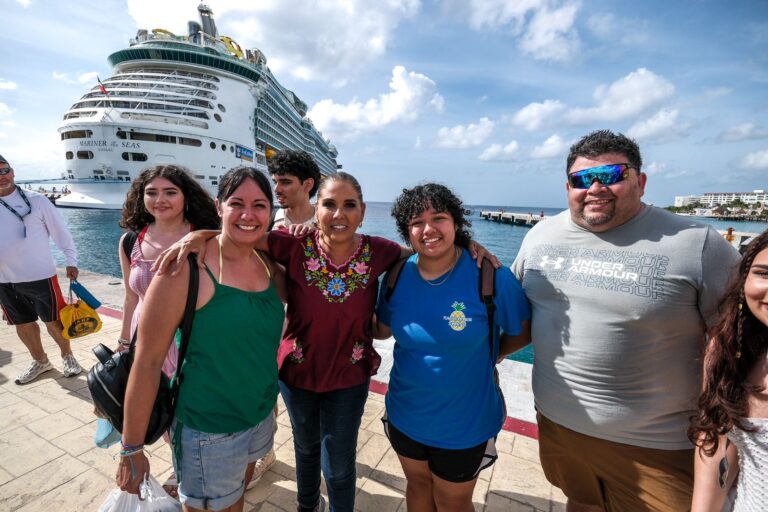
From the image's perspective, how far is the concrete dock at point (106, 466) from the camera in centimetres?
248

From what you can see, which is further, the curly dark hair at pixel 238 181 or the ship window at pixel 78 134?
the ship window at pixel 78 134

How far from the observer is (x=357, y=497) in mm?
2535

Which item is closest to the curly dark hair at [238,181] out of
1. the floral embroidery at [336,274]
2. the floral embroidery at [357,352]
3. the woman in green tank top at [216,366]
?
the woman in green tank top at [216,366]

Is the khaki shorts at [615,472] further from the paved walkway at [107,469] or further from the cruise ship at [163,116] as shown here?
the cruise ship at [163,116]

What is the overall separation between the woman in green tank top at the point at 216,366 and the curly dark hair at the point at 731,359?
2.09 metres

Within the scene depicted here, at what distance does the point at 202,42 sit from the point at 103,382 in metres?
50.7

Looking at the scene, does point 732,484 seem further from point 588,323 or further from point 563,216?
point 563,216

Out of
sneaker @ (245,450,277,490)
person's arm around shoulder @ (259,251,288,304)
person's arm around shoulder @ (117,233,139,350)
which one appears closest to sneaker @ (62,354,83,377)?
person's arm around shoulder @ (117,233,139,350)

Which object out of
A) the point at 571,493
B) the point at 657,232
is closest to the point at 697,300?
the point at 657,232

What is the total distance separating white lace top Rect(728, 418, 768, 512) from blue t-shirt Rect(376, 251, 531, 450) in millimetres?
962

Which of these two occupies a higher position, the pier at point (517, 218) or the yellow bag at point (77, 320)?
the pier at point (517, 218)

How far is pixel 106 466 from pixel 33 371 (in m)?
2.40

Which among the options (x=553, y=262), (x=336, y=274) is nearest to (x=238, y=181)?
(x=336, y=274)

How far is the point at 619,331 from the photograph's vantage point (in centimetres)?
173
